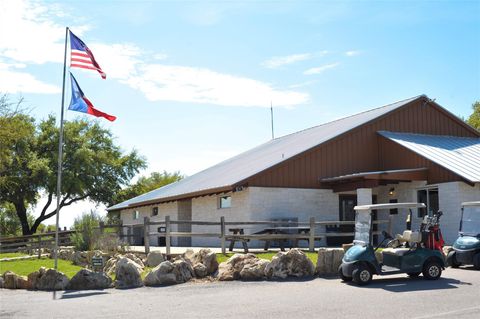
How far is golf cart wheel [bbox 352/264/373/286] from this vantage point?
13328 mm

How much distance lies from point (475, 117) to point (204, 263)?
44529 mm

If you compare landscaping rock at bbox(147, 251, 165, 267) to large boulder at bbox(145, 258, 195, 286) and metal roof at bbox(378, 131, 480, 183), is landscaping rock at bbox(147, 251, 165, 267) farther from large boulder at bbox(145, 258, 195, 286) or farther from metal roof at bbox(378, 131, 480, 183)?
metal roof at bbox(378, 131, 480, 183)

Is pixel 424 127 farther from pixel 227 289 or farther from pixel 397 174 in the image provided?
pixel 227 289

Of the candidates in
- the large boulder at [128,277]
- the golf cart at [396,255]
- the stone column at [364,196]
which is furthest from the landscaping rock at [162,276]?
the stone column at [364,196]

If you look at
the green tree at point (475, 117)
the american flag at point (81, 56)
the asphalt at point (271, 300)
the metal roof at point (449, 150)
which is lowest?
the asphalt at point (271, 300)

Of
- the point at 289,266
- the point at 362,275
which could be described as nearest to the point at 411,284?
the point at 362,275

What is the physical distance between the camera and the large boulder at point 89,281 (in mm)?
14180

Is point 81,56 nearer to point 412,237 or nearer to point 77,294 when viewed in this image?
point 77,294

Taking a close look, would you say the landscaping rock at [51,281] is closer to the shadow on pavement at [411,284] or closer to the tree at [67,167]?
the shadow on pavement at [411,284]

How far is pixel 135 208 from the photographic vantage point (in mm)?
38156

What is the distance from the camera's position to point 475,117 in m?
53.4

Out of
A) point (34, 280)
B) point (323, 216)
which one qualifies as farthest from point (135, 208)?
point (34, 280)

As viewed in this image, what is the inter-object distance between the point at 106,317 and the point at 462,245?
10663mm

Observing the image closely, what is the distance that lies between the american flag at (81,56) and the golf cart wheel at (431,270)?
10.7m
